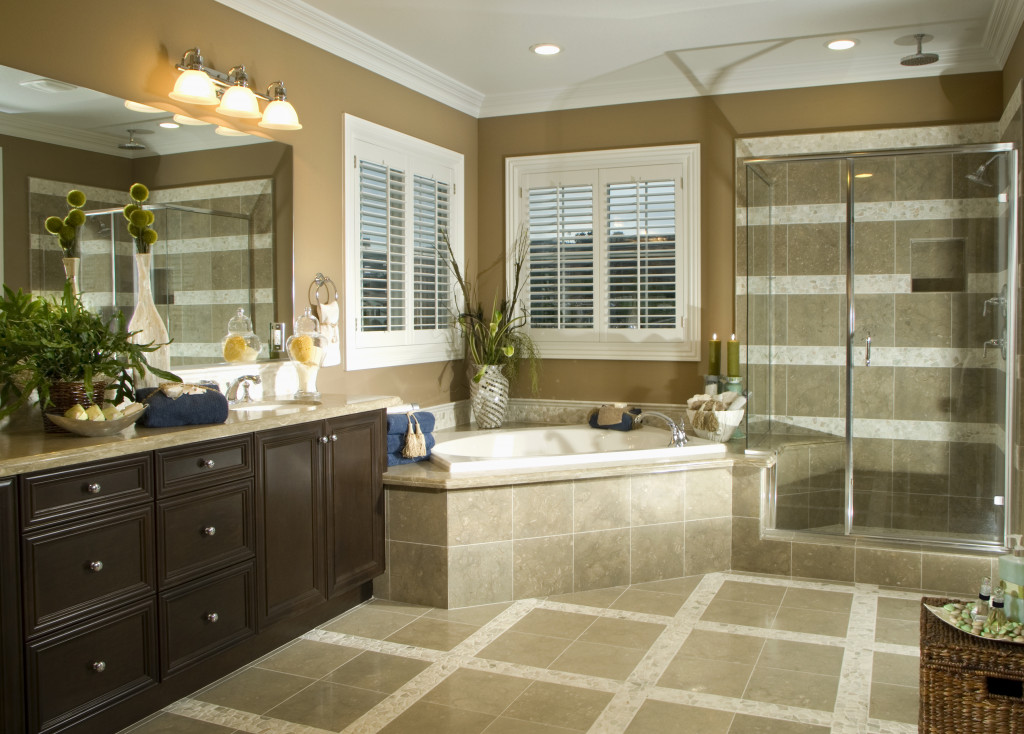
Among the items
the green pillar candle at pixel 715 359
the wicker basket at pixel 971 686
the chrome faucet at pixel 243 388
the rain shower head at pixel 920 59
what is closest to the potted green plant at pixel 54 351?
the chrome faucet at pixel 243 388

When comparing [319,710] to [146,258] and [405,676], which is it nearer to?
[405,676]

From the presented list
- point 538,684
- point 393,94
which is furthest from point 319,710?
point 393,94

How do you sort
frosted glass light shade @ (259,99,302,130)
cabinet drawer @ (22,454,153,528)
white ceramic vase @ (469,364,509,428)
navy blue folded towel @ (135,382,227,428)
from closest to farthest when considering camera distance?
cabinet drawer @ (22,454,153,528)
navy blue folded towel @ (135,382,227,428)
frosted glass light shade @ (259,99,302,130)
white ceramic vase @ (469,364,509,428)

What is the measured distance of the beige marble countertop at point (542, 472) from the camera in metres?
3.59

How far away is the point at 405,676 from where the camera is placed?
294 centimetres

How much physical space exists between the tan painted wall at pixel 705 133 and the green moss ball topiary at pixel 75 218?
9.76 feet

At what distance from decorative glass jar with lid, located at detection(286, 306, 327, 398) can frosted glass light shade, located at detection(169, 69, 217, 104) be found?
998 millimetres

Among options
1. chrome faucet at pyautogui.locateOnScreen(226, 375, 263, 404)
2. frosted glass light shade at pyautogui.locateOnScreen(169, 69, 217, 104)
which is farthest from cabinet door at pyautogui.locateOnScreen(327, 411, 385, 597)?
frosted glass light shade at pyautogui.locateOnScreen(169, 69, 217, 104)

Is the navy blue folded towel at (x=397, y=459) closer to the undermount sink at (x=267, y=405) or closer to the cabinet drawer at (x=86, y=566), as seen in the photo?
the undermount sink at (x=267, y=405)

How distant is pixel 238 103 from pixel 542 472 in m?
1.94

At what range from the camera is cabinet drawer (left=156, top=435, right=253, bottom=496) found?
261cm

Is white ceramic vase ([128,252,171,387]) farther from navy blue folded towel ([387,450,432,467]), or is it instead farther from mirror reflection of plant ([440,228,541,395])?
mirror reflection of plant ([440,228,541,395])

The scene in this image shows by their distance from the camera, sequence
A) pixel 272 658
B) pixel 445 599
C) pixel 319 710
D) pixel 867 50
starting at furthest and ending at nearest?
pixel 867 50 < pixel 445 599 < pixel 272 658 < pixel 319 710

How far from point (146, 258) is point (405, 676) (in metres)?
1.69
